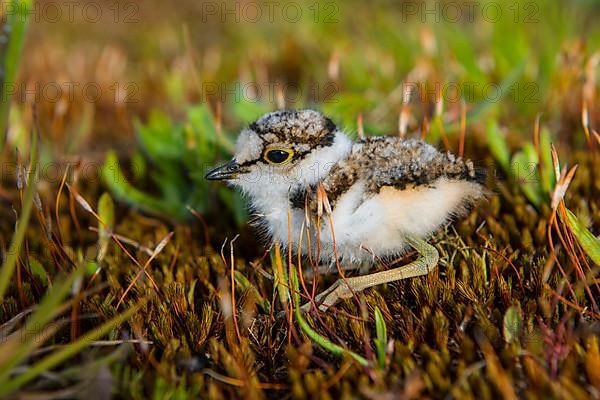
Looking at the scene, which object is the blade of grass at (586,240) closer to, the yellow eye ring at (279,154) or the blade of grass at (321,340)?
the blade of grass at (321,340)

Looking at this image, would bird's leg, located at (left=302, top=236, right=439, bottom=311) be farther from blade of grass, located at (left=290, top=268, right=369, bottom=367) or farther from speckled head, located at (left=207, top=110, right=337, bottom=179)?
speckled head, located at (left=207, top=110, right=337, bottom=179)

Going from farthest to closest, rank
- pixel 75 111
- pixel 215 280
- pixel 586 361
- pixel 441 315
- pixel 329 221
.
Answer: pixel 75 111
pixel 215 280
pixel 329 221
pixel 441 315
pixel 586 361

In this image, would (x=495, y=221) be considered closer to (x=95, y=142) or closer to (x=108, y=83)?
(x=95, y=142)

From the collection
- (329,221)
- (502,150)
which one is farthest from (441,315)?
(502,150)

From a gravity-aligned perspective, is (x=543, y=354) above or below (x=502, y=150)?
below

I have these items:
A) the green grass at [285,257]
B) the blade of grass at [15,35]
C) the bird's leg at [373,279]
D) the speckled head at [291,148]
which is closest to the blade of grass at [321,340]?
the green grass at [285,257]
